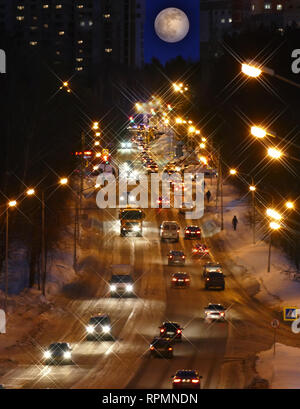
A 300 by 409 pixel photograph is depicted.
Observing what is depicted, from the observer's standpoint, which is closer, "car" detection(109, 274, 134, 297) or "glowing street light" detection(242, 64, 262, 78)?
"glowing street light" detection(242, 64, 262, 78)

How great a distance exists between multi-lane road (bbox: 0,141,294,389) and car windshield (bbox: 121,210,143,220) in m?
1.86

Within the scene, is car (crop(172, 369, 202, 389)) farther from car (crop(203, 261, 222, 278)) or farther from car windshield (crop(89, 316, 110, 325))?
car (crop(203, 261, 222, 278))

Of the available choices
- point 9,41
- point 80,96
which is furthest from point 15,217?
point 80,96

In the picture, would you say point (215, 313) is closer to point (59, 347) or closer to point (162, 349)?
point (162, 349)

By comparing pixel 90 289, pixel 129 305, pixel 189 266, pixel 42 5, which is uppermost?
pixel 42 5

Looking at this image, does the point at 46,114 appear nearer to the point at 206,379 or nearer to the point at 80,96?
the point at 80,96

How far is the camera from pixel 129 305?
151 ft

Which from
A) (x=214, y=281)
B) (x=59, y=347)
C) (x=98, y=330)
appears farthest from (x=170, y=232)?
(x=59, y=347)

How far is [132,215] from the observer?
218 feet

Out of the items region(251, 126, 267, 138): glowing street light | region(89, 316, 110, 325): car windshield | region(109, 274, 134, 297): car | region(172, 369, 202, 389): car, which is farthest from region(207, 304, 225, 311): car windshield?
region(251, 126, 267, 138): glowing street light

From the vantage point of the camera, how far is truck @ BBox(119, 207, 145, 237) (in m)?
66.1

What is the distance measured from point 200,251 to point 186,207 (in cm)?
1770
